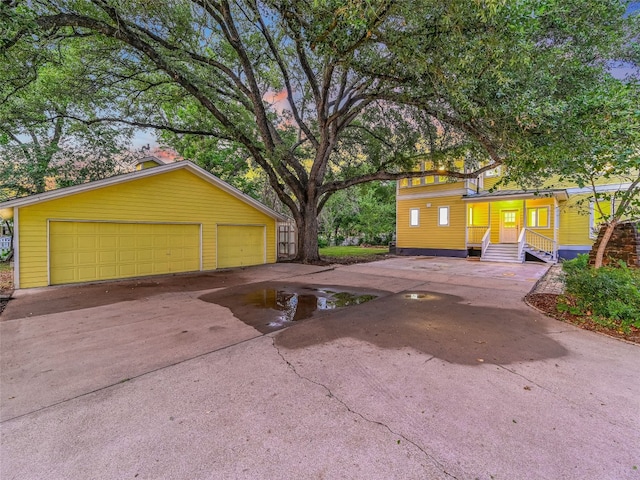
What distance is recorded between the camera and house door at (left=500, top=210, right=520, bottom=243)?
1546 cm

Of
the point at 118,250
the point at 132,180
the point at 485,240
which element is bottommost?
the point at 118,250

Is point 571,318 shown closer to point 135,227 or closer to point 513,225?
point 135,227

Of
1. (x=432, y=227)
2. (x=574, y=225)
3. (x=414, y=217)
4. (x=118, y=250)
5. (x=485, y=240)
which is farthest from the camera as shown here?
(x=414, y=217)

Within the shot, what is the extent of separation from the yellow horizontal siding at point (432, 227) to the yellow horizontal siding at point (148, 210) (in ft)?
29.1

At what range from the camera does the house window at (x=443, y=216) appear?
1641cm

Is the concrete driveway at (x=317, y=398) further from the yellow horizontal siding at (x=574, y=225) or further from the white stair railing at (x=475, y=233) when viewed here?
the yellow horizontal siding at (x=574, y=225)

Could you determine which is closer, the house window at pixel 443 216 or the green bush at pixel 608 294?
the green bush at pixel 608 294

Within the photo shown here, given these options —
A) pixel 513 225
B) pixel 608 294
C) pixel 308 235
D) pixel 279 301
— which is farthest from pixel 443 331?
pixel 513 225

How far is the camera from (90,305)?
6.07 meters

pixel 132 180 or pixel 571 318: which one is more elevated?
pixel 132 180

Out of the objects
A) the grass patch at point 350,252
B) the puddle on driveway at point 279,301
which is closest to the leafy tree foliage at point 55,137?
the puddle on driveway at point 279,301

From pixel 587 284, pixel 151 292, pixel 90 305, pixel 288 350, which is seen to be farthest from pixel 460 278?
pixel 90 305

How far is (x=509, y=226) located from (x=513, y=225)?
7.5 inches

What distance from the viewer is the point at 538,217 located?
14734mm
